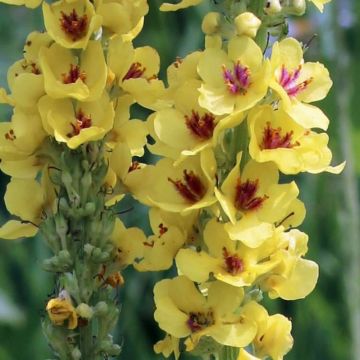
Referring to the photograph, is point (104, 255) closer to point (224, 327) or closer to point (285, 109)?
point (224, 327)

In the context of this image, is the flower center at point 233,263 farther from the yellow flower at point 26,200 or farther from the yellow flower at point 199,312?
the yellow flower at point 26,200

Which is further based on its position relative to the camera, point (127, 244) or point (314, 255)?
point (314, 255)

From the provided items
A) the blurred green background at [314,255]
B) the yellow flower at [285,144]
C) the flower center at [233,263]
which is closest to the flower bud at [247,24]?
the yellow flower at [285,144]

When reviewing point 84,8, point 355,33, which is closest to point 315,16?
point 355,33

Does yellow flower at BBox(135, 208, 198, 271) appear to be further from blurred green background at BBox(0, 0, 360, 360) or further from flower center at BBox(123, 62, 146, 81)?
blurred green background at BBox(0, 0, 360, 360)

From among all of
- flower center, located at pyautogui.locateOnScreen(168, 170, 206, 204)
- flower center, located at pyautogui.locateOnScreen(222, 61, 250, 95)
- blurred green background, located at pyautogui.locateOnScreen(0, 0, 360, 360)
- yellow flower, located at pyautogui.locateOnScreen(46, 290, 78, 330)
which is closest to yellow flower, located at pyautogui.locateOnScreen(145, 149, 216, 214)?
flower center, located at pyautogui.locateOnScreen(168, 170, 206, 204)

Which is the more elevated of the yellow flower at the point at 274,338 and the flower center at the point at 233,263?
→ the flower center at the point at 233,263

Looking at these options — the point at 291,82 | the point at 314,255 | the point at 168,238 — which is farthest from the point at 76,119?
the point at 314,255

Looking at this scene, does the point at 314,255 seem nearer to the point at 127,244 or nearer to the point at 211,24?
the point at 127,244
